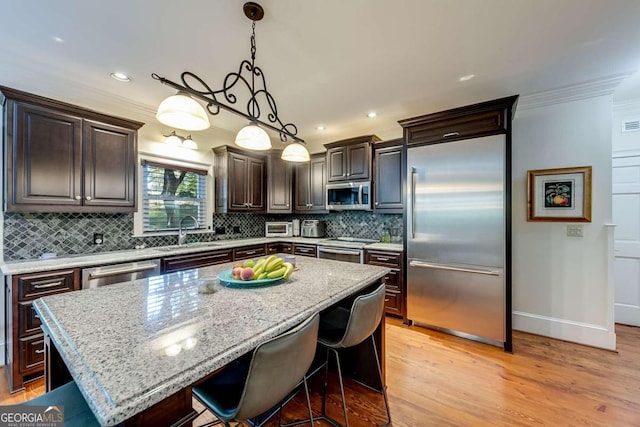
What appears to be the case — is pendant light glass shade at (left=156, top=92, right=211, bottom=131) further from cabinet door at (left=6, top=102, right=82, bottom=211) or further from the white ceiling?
cabinet door at (left=6, top=102, right=82, bottom=211)

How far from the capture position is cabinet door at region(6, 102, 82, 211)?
7.14 ft

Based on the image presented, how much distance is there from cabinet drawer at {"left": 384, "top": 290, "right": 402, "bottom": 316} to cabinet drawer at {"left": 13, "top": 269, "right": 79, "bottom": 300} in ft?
10.5

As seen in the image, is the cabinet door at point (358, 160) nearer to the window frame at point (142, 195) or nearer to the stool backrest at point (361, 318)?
the window frame at point (142, 195)

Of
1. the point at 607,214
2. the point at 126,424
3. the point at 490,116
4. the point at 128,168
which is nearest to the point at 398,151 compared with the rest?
the point at 490,116

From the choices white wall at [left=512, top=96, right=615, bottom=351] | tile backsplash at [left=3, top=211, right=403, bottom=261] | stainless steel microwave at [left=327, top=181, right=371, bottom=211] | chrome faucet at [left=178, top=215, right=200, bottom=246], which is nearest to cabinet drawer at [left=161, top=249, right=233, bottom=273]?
chrome faucet at [left=178, top=215, right=200, bottom=246]

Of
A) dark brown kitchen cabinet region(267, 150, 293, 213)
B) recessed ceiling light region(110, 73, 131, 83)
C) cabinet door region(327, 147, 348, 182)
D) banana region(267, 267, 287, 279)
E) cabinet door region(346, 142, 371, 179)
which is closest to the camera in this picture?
banana region(267, 267, 287, 279)

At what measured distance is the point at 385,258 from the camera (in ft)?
11.0

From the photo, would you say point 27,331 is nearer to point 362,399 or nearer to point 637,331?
point 362,399

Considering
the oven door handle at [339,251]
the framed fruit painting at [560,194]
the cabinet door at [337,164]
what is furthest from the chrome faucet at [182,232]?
the framed fruit painting at [560,194]

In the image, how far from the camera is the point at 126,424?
72 cm

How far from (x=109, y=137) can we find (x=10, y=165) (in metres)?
0.76

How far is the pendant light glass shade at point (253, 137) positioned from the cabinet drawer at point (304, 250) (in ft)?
7.53

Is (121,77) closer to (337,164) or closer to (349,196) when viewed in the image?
(337,164)

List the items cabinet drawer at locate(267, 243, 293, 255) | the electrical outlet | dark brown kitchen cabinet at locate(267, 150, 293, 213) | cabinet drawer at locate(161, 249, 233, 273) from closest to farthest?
the electrical outlet < cabinet drawer at locate(161, 249, 233, 273) < cabinet drawer at locate(267, 243, 293, 255) < dark brown kitchen cabinet at locate(267, 150, 293, 213)
